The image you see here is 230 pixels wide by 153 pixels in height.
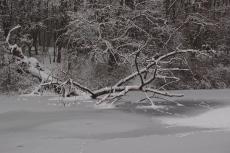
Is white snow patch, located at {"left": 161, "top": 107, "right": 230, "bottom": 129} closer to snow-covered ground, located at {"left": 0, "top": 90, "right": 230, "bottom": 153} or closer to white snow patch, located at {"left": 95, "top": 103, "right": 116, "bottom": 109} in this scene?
snow-covered ground, located at {"left": 0, "top": 90, "right": 230, "bottom": 153}

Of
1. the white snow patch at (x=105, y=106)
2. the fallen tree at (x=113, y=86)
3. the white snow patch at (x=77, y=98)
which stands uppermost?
the fallen tree at (x=113, y=86)

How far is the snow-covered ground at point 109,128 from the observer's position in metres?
7.72

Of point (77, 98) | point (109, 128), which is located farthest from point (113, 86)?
point (109, 128)

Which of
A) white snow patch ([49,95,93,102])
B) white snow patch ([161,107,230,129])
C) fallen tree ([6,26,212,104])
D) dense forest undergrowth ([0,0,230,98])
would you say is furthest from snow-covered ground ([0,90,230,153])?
Result: dense forest undergrowth ([0,0,230,98])

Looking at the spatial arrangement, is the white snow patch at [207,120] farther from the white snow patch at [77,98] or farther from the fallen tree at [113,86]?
the white snow patch at [77,98]

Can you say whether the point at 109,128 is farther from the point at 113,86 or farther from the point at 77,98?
the point at 113,86

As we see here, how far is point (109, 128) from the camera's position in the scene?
9.59m

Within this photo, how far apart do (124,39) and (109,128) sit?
41.4 feet

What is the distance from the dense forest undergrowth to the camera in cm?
2067

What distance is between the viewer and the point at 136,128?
9625 millimetres

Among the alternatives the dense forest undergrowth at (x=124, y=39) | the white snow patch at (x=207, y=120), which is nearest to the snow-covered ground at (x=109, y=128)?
the white snow patch at (x=207, y=120)

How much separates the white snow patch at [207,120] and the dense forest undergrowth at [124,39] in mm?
6735

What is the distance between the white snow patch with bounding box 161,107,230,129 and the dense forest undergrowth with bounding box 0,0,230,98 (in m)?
6.74

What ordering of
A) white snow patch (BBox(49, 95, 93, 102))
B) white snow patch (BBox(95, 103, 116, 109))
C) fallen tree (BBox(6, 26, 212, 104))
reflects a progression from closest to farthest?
white snow patch (BBox(95, 103, 116, 109)), fallen tree (BBox(6, 26, 212, 104)), white snow patch (BBox(49, 95, 93, 102))
